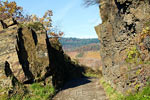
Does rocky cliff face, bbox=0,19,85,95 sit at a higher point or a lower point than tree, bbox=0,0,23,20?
lower

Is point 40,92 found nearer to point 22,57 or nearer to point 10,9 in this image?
point 22,57

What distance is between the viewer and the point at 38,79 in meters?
10.8

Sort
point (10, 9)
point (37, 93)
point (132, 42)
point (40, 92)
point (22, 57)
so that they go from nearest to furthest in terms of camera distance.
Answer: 1. point (132, 42)
2. point (37, 93)
3. point (40, 92)
4. point (22, 57)
5. point (10, 9)

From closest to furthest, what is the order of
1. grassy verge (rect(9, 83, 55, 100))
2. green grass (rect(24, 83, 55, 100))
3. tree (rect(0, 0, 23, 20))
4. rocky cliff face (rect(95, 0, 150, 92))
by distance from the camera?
rocky cliff face (rect(95, 0, 150, 92)), grassy verge (rect(9, 83, 55, 100)), green grass (rect(24, 83, 55, 100)), tree (rect(0, 0, 23, 20))

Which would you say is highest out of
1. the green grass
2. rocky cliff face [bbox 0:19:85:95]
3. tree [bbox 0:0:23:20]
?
tree [bbox 0:0:23:20]

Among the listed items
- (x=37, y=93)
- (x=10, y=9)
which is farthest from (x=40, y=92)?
(x=10, y=9)

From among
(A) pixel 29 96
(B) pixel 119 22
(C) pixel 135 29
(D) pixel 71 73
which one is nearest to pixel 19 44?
(A) pixel 29 96

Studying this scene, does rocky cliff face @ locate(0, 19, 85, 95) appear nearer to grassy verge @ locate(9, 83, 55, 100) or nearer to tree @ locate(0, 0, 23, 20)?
grassy verge @ locate(9, 83, 55, 100)

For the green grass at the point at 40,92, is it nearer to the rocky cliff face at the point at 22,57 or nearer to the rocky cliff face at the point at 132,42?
the rocky cliff face at the point at 22,57

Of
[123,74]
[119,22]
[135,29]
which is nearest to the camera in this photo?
[135,29]

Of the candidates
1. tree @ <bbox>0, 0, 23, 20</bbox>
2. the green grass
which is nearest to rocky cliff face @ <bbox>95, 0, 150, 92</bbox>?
the green grass

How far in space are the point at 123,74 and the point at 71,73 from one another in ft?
44.1

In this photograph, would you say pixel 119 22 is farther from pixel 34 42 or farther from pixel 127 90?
pixel 34 42

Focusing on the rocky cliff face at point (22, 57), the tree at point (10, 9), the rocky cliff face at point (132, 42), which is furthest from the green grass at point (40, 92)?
the tree at point (10, 9)
